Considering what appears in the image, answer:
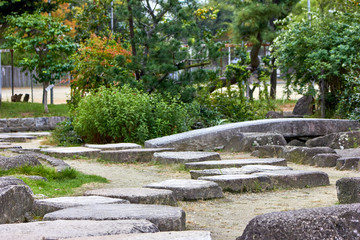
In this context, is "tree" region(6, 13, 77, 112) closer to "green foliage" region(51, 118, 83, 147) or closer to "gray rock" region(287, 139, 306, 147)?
"green foliage" region(51, 118, 83, 147)

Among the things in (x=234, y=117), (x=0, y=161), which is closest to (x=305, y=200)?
(x=0, y=161)

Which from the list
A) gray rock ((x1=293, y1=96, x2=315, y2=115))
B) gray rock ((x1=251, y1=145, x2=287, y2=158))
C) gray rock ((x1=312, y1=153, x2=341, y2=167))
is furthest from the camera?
gray rock ((x1=293, y1=96, x2=315, y2=115))

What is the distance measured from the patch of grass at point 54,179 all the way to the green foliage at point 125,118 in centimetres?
342

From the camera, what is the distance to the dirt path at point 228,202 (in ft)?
13.7

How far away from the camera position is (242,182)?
5555 mm

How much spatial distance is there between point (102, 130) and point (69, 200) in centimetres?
539

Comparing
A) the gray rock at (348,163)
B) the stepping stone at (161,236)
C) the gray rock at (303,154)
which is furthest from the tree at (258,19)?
the stepping stone at (161,236)

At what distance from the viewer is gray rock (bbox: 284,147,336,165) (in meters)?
7.93

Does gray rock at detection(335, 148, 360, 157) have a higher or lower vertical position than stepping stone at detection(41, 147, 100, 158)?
higher

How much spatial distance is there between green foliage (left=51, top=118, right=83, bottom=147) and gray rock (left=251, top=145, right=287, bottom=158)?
360 centimetres

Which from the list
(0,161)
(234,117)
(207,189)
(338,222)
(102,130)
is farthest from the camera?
(234,117)

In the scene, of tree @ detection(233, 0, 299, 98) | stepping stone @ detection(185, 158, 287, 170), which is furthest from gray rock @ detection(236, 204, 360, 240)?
tree @ detection(233, 0, 299, 98)

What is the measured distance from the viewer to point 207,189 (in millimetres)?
5125

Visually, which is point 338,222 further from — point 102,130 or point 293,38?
point 293,38
